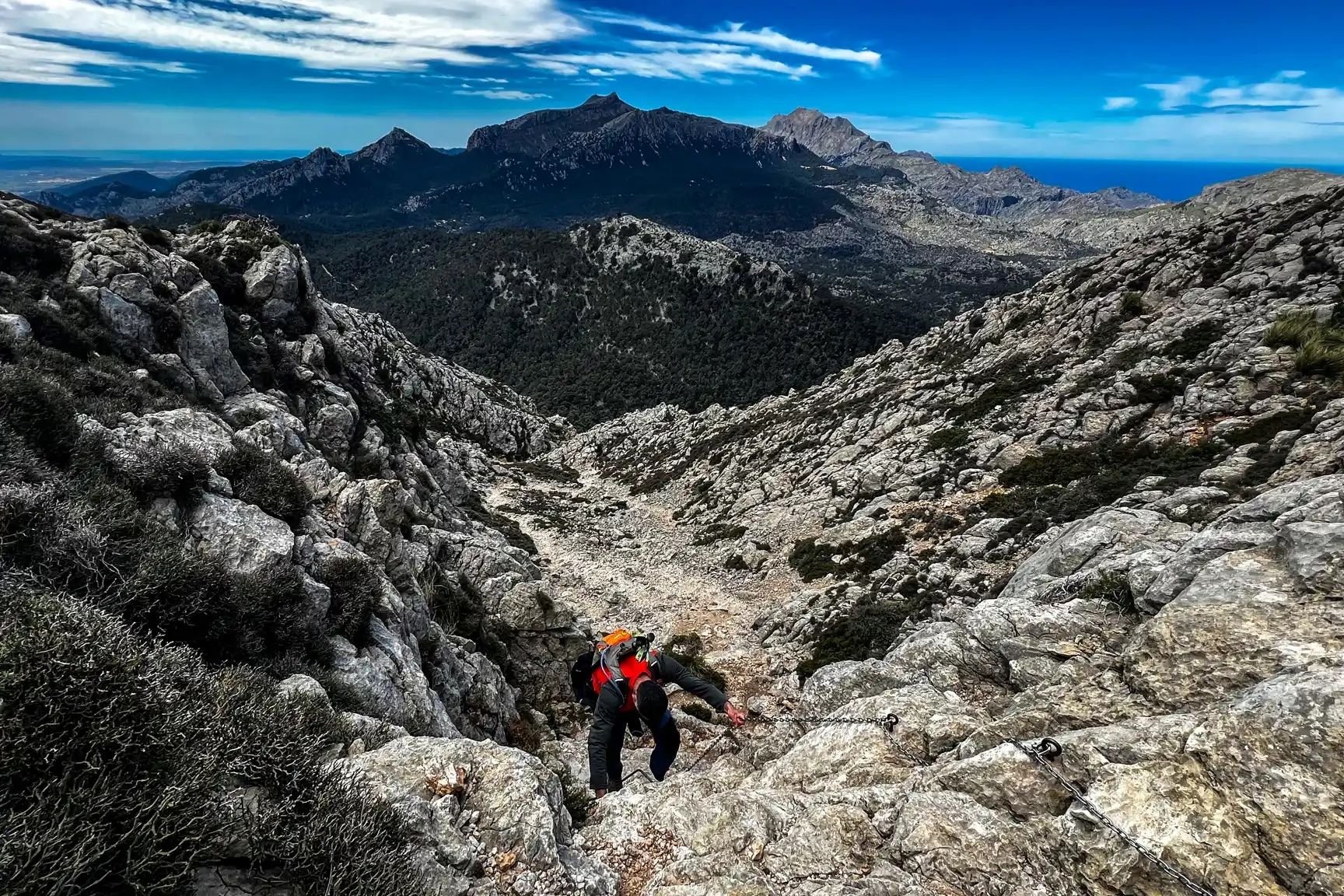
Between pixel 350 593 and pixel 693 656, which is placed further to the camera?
pixel 693 656

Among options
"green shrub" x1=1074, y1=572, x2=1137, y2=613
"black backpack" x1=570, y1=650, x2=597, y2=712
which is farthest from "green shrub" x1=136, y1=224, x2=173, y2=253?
"green shrub" x1=1074, y1=572, x2=1137, y2=613

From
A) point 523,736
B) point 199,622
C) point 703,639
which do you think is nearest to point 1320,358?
point 703,639

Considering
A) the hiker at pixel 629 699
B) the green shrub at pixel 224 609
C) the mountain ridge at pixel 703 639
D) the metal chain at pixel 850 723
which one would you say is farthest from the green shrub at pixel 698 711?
the green shrub at pixel 224 609

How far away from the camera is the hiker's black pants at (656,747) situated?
8383mm

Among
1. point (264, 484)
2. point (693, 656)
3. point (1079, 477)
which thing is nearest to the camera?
point (264, 484)

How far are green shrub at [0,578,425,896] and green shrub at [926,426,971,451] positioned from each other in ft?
106

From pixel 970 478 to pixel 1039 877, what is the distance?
1020 inches

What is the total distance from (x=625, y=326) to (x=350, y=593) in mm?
143739

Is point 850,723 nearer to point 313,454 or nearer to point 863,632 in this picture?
point 863,632

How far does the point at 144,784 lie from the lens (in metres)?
3.44

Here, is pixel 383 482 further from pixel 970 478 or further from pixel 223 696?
pixel 970 478

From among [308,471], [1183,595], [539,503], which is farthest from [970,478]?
[539,503]

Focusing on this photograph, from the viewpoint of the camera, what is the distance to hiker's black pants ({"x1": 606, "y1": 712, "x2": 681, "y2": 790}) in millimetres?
8383

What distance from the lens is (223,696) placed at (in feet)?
15.4
